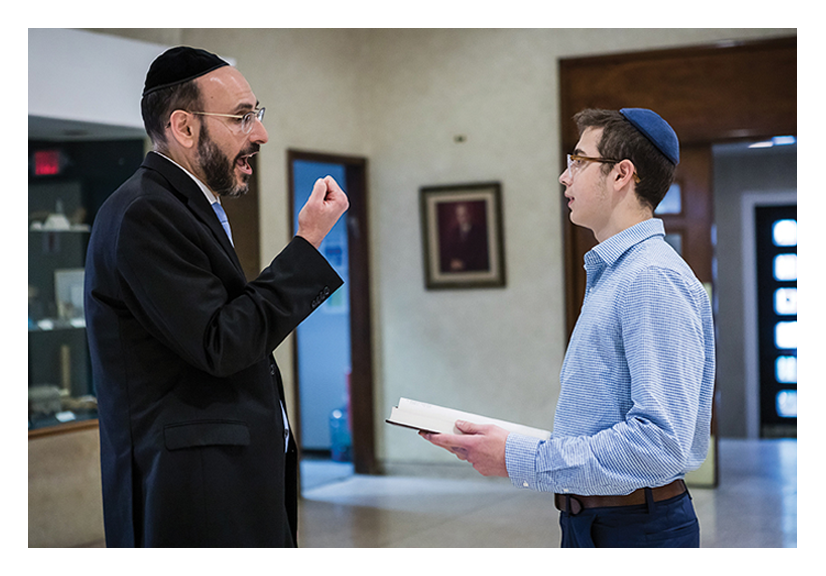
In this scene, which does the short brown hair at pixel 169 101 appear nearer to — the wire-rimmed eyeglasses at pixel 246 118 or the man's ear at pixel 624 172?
the wire-rimmed eyeglasses at pixel 246 118

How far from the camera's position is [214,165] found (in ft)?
5.62

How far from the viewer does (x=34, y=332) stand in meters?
4.51

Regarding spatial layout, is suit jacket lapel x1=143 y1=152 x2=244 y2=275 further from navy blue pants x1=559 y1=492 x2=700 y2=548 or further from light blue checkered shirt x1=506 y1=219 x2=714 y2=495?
navy blue pants x1=559 y1=492 x2=700 y2=548

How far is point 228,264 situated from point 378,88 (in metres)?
5.32

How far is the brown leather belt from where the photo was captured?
5.29 feet

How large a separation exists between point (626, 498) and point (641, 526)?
0.06 m

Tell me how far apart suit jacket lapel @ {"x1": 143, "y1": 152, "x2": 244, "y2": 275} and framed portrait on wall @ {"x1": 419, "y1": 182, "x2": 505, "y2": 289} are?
476cm

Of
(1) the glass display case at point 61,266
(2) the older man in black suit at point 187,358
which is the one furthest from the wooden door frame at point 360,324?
(2) the older man in black suit at point 187,358

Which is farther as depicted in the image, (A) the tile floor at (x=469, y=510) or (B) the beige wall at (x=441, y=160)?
(B) the beige wall at (x=441, y=160)

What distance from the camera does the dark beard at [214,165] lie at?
1.70m

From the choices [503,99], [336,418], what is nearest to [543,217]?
[503,99]

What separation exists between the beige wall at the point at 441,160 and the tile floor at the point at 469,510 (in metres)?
0.51

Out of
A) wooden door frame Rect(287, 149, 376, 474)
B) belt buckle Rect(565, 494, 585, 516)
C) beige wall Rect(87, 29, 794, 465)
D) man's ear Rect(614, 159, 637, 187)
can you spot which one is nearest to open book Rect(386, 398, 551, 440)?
belt buckle Rect(565, 494, 585, 516)
